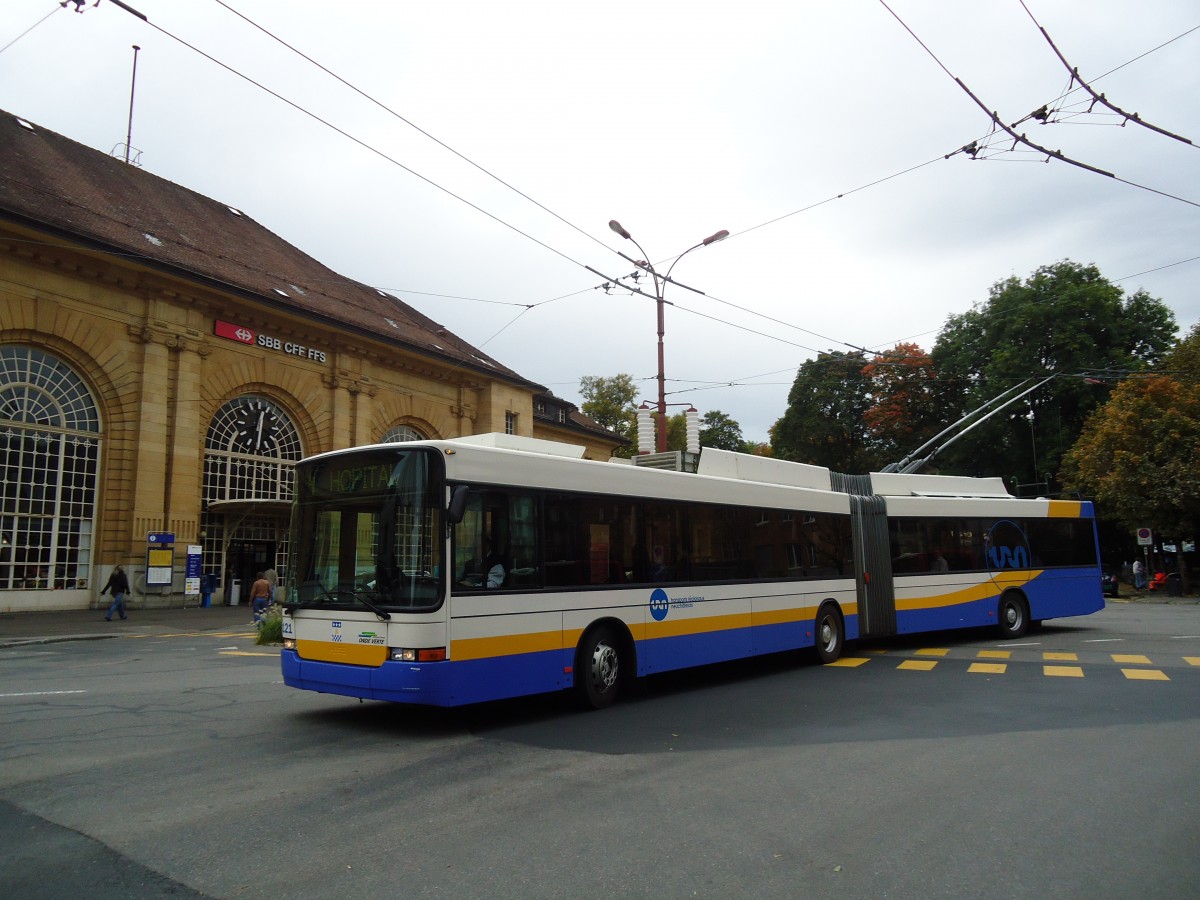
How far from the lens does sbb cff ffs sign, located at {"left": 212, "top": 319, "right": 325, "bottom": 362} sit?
30859 mm

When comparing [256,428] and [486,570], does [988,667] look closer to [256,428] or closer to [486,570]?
[486,570]

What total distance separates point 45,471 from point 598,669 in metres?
23.4

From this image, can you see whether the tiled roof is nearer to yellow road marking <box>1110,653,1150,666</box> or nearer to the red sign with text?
the red sign with text

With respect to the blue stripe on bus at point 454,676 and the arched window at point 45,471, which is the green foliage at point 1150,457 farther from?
the arched window at point 45,471

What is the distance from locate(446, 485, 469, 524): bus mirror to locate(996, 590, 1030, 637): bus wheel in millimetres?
13138

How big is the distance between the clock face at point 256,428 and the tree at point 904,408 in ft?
116

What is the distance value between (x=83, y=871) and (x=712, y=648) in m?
8.04

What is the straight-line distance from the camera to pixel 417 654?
7.79m

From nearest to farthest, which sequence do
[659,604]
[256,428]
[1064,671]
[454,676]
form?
[454,676] → [659,604] → [1064,671] → [256,428]

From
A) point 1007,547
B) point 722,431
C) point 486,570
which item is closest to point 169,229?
point 486,570

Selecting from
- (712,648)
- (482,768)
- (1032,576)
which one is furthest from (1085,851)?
(1032,576)

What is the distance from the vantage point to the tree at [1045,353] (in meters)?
43.8

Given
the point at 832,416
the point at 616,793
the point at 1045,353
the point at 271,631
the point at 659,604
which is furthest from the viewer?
the point at 832,416

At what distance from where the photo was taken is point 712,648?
1141 cm
